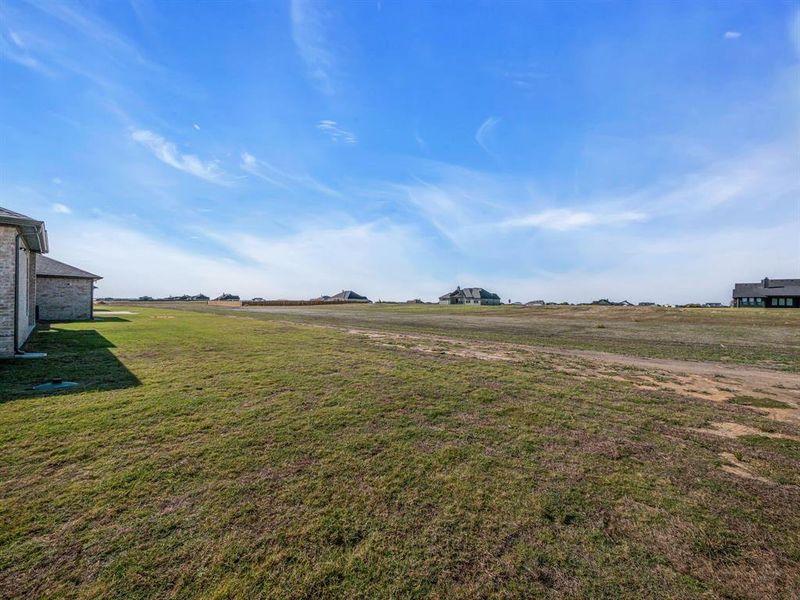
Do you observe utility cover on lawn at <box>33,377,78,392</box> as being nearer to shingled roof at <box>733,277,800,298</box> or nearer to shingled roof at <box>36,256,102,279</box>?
shingled roof at <box>36,256,102,279</box>

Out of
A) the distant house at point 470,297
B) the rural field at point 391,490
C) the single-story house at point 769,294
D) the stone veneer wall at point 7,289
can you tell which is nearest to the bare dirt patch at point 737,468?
the rural field at point 391,490

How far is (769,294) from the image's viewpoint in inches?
2440

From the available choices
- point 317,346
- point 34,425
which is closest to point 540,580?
point 34,425

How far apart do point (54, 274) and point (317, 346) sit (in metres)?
22.9

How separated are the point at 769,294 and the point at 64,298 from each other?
99975 millimetres

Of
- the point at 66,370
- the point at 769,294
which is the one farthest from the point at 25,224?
the point at 769,294

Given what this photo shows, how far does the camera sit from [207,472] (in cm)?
420

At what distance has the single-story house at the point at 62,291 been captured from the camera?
23484 mm

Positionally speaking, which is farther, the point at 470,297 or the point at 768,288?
the point at 470,297

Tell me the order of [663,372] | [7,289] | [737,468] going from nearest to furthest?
[737,468], [7,289], [663,372]

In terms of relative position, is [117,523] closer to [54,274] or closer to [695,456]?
[695,456]

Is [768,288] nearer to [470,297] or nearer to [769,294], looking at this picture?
[769,294]

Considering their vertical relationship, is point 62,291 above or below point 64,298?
above

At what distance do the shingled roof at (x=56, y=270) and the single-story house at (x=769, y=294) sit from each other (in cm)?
9891
